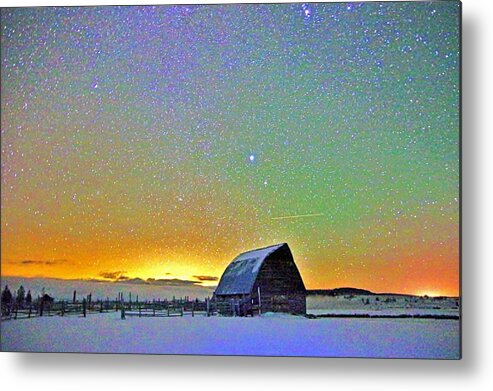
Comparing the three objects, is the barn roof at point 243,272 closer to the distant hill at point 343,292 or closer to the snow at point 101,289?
the snow at point 101,289

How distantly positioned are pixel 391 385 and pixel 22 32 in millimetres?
1980

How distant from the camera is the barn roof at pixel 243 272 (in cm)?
338

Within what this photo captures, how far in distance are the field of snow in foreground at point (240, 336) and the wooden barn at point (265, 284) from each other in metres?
0.05

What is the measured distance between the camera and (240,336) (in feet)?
11.2

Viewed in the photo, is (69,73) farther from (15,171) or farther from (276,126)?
(276,126)

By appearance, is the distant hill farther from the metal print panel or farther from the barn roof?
the barn roof

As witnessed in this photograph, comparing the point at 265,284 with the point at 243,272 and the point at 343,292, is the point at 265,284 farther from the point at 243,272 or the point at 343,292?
the point at 343,292

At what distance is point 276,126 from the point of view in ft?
11.3

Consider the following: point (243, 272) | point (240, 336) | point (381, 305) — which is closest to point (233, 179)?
point (243, 272)

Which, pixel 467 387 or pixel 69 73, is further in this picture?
pixel 69 73

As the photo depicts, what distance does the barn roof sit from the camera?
3.38 m

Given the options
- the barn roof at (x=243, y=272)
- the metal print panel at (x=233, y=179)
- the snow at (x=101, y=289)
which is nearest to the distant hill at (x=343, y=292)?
the metal print panel at (x=233, y=179)

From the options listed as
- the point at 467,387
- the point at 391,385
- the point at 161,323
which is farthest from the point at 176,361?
the point at 467,387

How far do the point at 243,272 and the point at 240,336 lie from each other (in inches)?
9.7
